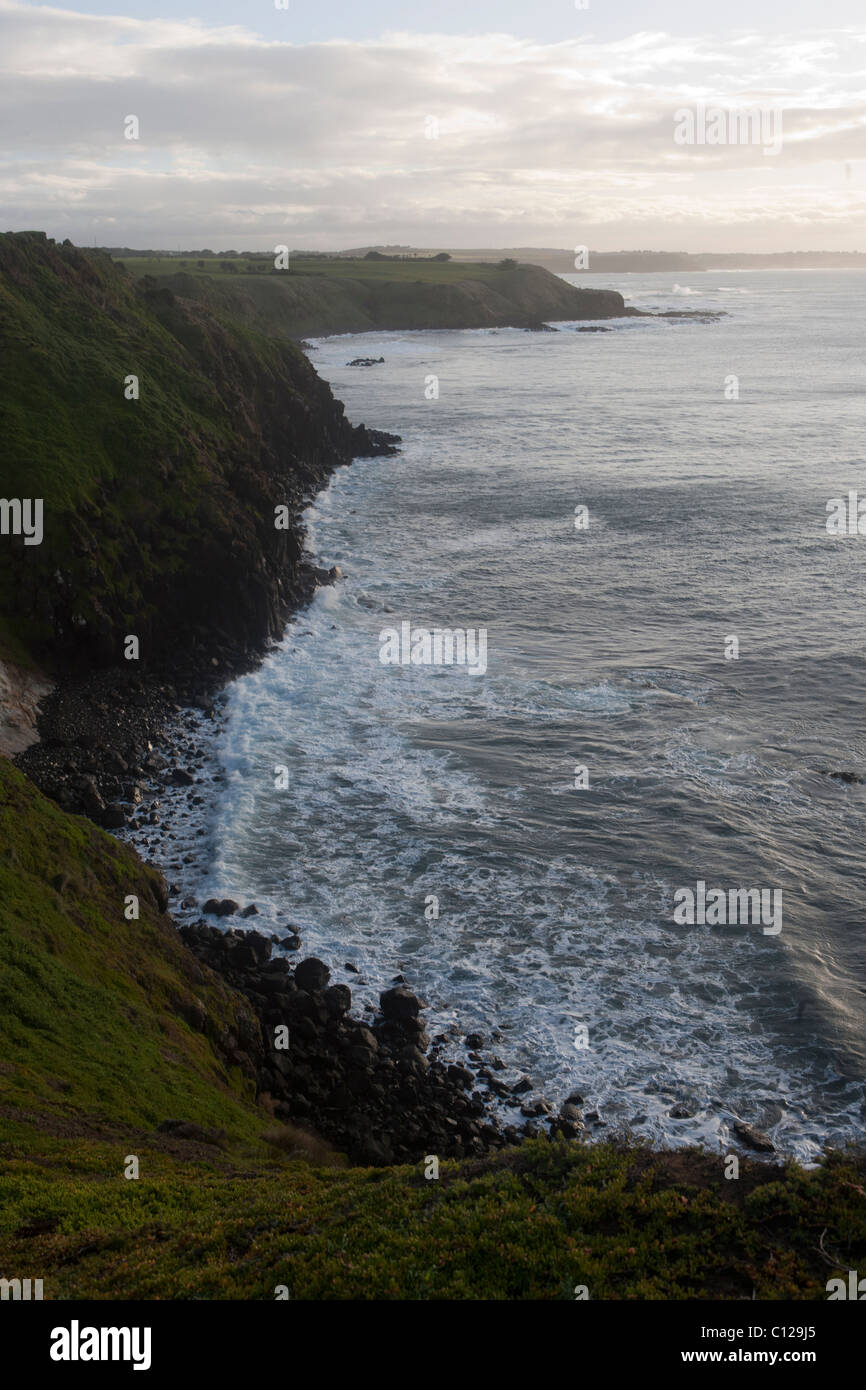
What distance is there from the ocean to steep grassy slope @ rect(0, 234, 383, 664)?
4396 millimetres

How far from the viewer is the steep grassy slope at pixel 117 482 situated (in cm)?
3631

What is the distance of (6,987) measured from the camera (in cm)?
1705

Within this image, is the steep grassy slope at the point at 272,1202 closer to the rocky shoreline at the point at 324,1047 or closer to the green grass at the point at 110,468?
the rocky shoreline at the point at 324,1047

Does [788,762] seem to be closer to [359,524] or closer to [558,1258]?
[558,1258]

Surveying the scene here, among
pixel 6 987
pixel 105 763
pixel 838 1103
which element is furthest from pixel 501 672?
pixel 6 987

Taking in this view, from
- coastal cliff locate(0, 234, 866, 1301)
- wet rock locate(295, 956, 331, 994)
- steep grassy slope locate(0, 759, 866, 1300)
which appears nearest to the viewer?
steep grassy slope locate(0, 759, 866, 1300)

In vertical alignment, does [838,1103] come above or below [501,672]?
below

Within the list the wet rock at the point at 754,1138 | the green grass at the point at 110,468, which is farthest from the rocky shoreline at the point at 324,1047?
the green grass at the point at 110,468

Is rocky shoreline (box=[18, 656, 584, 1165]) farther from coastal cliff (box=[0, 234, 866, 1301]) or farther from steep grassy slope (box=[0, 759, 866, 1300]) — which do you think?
steep grassy slope (box=[0, 759, 866, 1300])

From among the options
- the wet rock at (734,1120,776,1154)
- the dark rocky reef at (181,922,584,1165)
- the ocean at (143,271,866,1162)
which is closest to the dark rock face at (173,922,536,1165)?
the dark rocky reef at (181,922,584,1165)

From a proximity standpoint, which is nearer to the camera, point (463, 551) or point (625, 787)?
point (625, 787)

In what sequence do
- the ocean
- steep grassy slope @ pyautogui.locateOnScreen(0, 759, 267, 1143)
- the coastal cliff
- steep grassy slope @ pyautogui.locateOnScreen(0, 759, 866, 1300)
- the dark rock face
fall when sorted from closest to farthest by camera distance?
steep grassy slope @ pyautogui.locateOnScreen(0, 759, 866, 1300), the coastal cliff, steep grassy slope @ pyautogui.locateOnScreen(0, 759, 267, 1143), the dark rock face, the ocean

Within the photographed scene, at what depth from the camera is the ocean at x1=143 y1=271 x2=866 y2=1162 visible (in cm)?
2119
